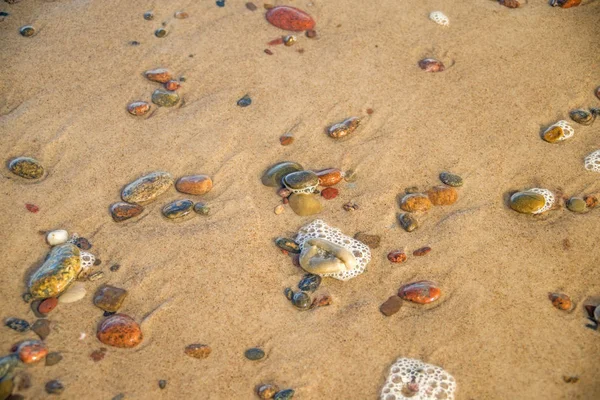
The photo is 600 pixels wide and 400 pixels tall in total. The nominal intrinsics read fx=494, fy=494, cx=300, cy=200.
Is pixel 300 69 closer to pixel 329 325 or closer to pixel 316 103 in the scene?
pixel 316 103

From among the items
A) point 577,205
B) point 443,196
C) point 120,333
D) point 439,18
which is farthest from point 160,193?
point 439,18

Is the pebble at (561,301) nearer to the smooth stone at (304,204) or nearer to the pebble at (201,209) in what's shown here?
the smooth stone at (304,204)

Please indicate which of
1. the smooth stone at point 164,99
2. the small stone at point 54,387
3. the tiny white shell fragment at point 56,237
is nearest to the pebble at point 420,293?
the small stone at point 54,387

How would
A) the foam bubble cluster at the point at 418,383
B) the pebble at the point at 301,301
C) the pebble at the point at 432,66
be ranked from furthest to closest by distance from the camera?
1. the pebble at the point at 432,66
2. the pebble at the point at 301,301
3. the foam bubble cluster at the point at 418,383

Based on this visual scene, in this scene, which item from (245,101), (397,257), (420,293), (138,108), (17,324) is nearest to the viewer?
(17,324)

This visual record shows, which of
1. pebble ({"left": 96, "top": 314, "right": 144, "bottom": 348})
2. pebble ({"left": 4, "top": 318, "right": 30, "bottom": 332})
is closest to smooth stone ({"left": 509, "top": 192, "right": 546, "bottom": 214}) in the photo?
pebble ({"left": 96, "top": 314, "right": 144, "bottom": 348})

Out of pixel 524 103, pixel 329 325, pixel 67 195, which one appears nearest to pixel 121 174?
pixel 67 195

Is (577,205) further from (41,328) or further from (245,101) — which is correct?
(41,328)
